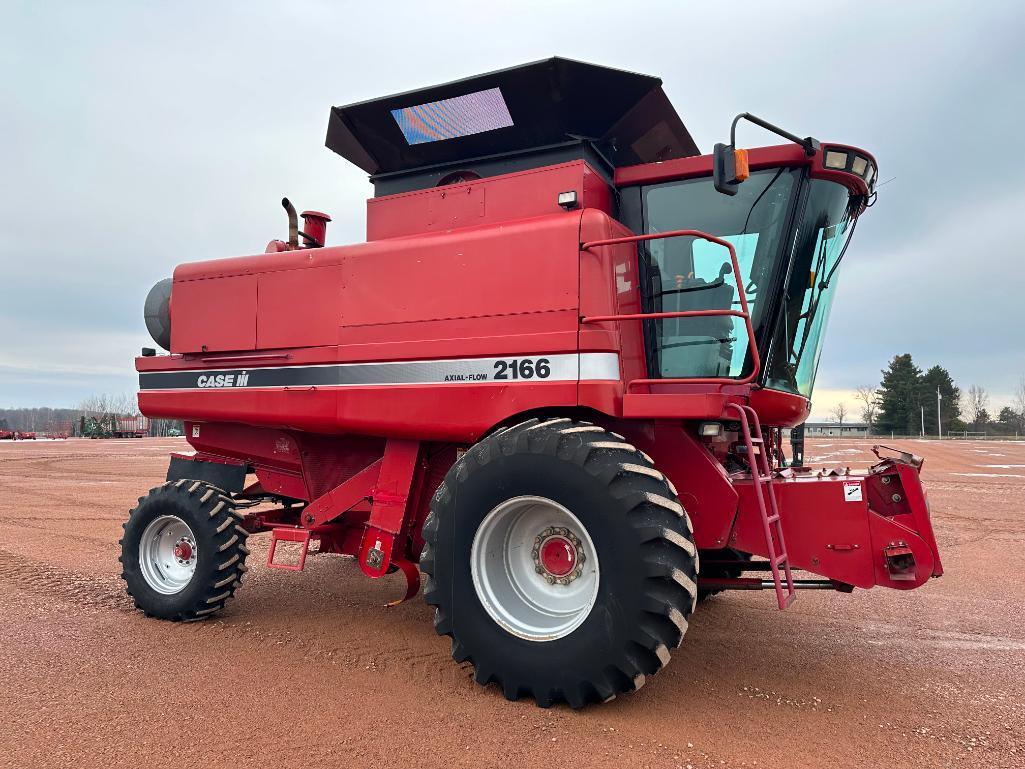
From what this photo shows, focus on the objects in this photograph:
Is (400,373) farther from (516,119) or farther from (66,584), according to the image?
(66,584)

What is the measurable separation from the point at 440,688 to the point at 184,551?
2785mm

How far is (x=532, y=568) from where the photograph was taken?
409 cm

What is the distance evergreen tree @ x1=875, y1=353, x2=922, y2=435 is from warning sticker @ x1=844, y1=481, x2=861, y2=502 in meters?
79.1

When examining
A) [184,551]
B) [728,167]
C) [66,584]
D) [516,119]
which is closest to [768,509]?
[728,167]

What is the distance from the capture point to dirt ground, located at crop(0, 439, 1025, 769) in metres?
3.17

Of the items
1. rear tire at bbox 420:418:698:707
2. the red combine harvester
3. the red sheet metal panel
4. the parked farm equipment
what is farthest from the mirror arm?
the parked farm equipment

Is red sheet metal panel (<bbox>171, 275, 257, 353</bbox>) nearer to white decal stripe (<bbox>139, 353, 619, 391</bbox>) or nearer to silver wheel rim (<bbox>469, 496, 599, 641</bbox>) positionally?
white decal stripe (<bbox>139, 353, 619, 391</bbox>)

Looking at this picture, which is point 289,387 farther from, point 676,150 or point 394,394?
point 676,150

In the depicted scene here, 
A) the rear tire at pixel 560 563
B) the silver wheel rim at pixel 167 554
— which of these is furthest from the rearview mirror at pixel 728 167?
the silver wheel rim at pixel 167 554

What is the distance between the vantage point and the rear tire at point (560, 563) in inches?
134

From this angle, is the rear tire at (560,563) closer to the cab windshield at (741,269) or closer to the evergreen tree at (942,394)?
the cab windshield at (741,269)

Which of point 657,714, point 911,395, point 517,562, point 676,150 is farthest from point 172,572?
point 911,395

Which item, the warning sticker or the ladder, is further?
the warning sticker

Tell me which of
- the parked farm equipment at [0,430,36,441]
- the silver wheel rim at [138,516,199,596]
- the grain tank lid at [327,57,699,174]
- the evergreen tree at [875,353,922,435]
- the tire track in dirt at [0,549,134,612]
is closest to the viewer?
the grain tank lid at [327,57,699,174]
